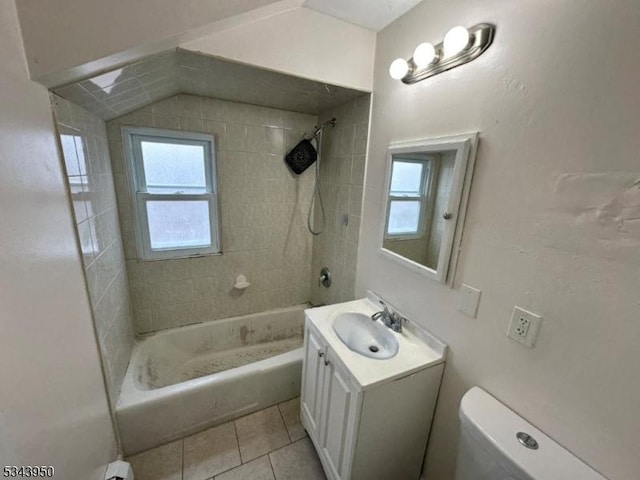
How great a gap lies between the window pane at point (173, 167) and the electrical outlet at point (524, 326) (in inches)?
82.5


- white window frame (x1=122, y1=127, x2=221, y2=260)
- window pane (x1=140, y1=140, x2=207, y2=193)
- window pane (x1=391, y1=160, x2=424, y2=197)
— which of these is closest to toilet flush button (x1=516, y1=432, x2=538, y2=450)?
window pane (x1=391, y1=160, x2=424, y2=197)

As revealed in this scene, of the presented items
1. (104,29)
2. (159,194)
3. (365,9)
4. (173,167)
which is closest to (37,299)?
(104,29)

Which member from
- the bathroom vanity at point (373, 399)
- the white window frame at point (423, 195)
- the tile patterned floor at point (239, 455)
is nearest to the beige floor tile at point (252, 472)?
the tile patterned floor at point (239, 455)

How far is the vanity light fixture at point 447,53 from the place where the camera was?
2.95 feet

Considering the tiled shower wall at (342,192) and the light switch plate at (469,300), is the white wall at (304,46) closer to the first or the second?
the tiled shower wall at (342,192)

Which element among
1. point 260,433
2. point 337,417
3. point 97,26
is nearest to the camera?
point 97,26

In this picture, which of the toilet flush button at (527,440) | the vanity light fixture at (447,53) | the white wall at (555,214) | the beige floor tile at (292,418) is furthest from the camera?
the beige floor tile at (292,418)

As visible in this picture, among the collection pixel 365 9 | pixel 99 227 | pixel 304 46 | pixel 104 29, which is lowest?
pixel 99 227

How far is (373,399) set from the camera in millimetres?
1012

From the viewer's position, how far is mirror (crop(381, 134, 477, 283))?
102 centimetres

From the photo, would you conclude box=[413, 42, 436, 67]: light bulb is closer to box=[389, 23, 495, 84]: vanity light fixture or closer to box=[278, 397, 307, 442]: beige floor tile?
box=[389, 23, 495, 84]: vanity light fixture

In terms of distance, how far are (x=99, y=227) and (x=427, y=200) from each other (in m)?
1.73

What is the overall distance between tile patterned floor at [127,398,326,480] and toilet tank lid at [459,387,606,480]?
985 mm

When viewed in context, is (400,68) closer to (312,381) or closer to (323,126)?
(323,126)
